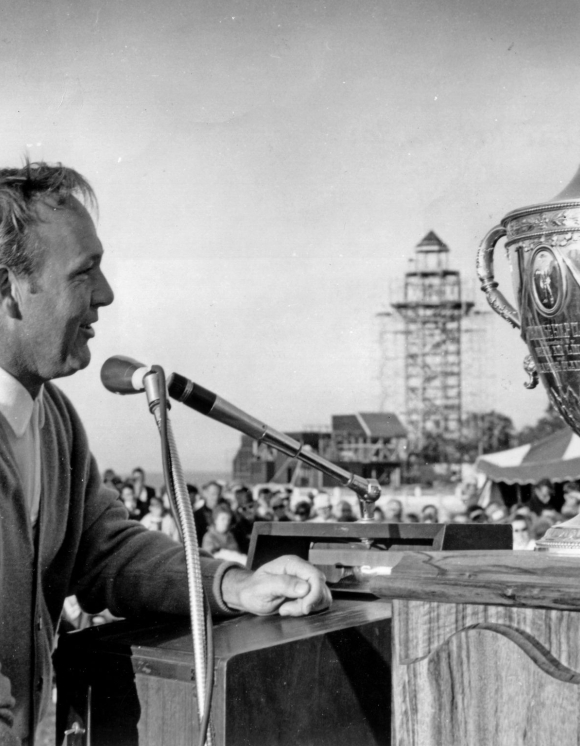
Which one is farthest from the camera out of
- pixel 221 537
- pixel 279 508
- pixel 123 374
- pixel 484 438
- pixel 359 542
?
pixel 484 438

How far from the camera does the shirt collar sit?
1.37 meters

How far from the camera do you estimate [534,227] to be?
999 mm

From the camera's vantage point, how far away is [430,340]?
36.4 m

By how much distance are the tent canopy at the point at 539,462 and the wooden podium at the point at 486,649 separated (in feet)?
30.6

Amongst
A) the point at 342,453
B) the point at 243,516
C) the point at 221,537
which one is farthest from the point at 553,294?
the point at 342,453

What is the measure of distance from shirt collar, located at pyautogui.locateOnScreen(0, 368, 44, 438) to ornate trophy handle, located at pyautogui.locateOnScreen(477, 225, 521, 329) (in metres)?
0.72

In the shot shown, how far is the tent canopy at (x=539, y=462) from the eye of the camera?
10045 mm

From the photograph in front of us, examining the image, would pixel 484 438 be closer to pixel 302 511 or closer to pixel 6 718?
pixel 302 511

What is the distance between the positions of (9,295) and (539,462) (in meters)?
9.78

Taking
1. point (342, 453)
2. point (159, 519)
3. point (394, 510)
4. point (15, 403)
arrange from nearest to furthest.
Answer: point (15, 403)
point (159, 519)
point (394, 510)
point (342, 453)

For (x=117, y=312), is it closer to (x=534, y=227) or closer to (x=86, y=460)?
(x=86, y=460)

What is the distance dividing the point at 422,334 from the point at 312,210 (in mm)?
27552

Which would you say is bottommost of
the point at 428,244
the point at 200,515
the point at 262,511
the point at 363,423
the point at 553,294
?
Result: the point at 262,511

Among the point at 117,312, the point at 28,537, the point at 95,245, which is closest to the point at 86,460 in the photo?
the point at 28,537
